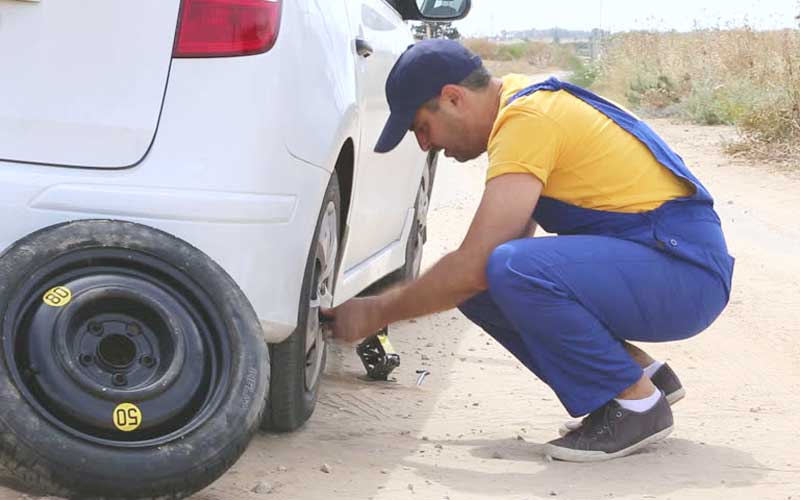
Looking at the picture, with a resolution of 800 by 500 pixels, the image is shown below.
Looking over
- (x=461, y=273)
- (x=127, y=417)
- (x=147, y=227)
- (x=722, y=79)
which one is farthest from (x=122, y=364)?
(x=722, y=79)

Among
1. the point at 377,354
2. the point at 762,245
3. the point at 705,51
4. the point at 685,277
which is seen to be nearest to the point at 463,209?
the point at 762,245

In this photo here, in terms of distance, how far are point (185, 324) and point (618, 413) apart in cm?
154

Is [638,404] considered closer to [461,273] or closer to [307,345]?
[461,273]

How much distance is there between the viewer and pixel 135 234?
12.6ft

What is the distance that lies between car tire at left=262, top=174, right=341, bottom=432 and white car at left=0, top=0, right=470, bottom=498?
0.21m

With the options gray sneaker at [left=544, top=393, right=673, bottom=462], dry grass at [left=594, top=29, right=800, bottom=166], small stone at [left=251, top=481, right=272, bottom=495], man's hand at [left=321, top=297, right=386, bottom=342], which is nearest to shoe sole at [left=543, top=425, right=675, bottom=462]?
gray sneaker at [left=544, top=393, right=673, bottom=462]

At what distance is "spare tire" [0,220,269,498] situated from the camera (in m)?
3.54

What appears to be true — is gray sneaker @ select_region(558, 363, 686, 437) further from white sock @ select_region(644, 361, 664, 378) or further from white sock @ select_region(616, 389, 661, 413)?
white sock @ select_region(616, 389, 661, 413)

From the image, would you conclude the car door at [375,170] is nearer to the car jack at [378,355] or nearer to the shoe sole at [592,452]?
the car jack at [378,355]

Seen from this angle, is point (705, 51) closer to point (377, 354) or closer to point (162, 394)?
point (377, 354)

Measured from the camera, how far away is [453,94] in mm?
4555

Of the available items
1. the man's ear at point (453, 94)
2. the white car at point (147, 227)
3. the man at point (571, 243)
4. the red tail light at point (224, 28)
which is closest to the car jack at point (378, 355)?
the man at point (571, 243)

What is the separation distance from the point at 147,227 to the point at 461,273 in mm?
1056

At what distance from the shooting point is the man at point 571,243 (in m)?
4.48
